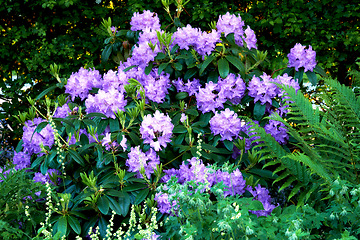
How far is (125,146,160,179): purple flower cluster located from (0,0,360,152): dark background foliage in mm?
2672

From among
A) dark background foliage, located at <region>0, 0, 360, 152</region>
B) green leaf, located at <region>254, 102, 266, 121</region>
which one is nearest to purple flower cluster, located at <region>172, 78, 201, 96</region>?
green leaf, located at <region>254, 102, 266, 121</region>

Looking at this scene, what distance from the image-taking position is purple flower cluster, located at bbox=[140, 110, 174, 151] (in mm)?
2197

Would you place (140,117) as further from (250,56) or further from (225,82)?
(250,56)

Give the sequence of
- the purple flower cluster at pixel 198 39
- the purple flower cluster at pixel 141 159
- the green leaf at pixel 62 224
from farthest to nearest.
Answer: the purple flower cluster at pixel 198 39
the purple flower cluster at pixel 141 159
the green leaf at pixel 62 224

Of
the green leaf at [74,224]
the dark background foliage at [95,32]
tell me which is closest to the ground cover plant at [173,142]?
the green leaf at [74,224]

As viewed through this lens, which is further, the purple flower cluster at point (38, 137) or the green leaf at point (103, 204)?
the purple flower cluster at point (38, 137)

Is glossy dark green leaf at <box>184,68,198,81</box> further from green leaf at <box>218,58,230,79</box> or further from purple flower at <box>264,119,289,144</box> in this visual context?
purple flower at <box>264,119,289,144</box>

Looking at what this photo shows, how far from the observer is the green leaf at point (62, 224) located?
2.00m

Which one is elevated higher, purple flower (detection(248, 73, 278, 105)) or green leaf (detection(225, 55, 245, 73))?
Answer: green leaf (detection(225, 55, 245, 73))

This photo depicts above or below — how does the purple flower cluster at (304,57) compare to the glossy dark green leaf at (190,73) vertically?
below

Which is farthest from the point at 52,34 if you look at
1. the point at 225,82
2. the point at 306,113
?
the point at 306,113

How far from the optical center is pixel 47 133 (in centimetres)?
244

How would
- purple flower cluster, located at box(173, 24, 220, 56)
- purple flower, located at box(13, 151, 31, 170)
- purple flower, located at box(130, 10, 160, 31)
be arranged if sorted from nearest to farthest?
purple flower cluster, located at box(173, 24, 220, 56), purple flower, located at box(13, 151, 31, 170), purple flower, located at box(130, 10, 160, 31)

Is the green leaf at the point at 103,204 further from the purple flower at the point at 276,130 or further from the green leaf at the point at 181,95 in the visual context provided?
the purple flower at the point at 276,130
